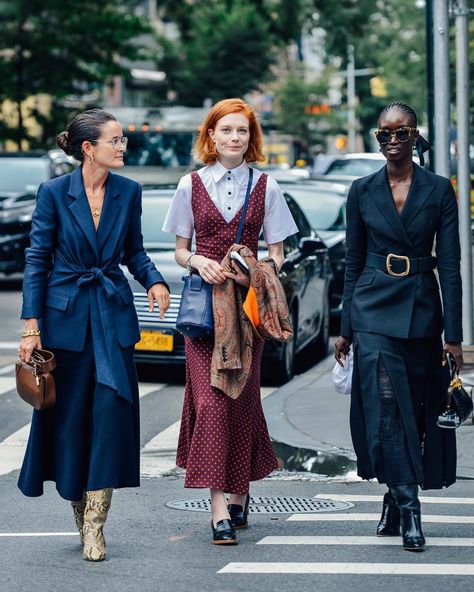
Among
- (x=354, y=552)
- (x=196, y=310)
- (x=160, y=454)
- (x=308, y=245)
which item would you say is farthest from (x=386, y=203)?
(x=308, y=245)

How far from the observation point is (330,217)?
54.5 ft

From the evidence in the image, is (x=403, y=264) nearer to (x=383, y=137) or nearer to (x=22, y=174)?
(x=383, y=137)

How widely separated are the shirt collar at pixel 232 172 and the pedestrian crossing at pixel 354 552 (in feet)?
5.21

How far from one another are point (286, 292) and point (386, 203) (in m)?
6.03

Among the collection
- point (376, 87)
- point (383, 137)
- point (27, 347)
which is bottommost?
point (27, 347)

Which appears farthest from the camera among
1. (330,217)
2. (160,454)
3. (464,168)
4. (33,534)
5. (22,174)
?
(22,174)

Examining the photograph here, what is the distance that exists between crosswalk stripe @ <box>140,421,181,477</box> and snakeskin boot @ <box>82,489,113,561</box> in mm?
2364

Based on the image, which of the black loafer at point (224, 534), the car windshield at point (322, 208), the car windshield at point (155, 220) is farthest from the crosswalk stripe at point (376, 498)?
the car windshield at point (322, 208)

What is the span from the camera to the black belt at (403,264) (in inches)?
249

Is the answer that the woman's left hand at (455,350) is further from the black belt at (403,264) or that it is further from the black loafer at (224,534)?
the black loafer at (224,534)

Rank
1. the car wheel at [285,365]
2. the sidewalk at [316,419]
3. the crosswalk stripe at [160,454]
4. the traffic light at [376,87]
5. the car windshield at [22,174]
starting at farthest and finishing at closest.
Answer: the traffic light at [376,87] → the car windshield at [22,174] → the car wheel at [285,365] → the sidewalk at [316,419] → the crosswalk stripe at [160,454]

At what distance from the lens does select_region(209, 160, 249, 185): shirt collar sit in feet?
22.0

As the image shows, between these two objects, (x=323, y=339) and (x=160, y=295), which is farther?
(x=323, y=339)

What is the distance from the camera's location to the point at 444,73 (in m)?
11.3
